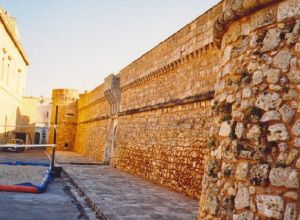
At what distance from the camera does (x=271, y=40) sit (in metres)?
2.92

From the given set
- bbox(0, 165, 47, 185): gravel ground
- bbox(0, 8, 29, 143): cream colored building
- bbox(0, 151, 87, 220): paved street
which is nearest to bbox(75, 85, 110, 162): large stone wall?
bbox(0, 8, 29, 143): cream colored building

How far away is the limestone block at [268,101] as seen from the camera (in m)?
2.79

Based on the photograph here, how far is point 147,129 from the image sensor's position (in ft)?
41.0

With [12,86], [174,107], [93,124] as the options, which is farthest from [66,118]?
[174,107]

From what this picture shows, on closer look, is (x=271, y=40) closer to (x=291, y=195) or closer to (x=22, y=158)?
(x=291, y=195)

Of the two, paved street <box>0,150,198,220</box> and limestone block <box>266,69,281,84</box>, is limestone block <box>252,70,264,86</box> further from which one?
paved street <box>0,150,198,220</box>

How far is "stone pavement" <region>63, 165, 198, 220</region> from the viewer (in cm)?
625

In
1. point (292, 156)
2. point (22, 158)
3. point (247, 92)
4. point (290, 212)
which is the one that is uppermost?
point (247, 92)

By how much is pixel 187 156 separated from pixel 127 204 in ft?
7.48

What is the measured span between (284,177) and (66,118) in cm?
3007

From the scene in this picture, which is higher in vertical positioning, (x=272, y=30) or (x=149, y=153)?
(x=272, y=30)

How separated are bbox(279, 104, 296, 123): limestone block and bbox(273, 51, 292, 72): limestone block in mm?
290

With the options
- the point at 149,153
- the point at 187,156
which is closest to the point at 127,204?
the point at 187,156

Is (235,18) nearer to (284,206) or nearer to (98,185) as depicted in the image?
(284,206)
